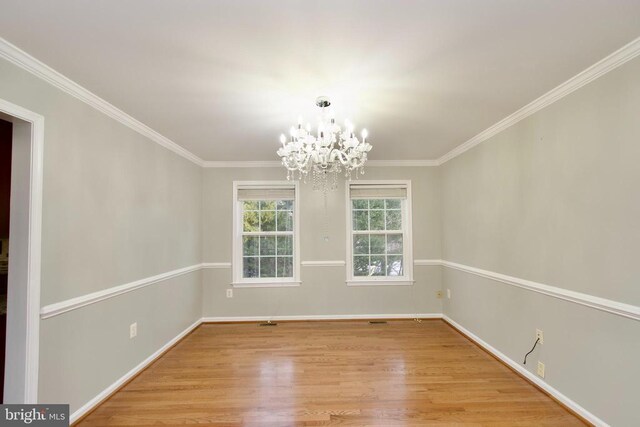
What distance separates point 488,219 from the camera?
309cm

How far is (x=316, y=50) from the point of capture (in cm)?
164

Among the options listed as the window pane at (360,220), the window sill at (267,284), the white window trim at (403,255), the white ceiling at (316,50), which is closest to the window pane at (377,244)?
the window pane at (360,220)

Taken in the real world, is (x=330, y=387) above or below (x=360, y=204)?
below

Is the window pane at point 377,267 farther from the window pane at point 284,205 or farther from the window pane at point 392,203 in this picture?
the window pane at point 284,205

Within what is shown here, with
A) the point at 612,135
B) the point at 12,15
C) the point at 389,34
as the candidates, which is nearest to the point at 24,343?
the point at 12,15

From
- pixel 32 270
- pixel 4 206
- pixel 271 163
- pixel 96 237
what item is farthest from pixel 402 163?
pixel 4 206

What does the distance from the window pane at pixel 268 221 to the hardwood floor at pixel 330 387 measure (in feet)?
4.85

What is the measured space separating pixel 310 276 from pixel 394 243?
4.35 feet

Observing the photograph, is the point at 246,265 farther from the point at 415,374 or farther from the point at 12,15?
the point at 12,15

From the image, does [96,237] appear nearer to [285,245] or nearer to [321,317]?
[285,245]

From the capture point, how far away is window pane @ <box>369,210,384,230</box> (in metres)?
4.34

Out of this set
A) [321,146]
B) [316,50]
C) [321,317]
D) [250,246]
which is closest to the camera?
[316,50]

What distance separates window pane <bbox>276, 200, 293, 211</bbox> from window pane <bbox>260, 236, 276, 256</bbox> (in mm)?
472

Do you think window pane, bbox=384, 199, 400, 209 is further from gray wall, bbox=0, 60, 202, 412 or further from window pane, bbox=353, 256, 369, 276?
gray wall, bbox=0, 60, 202, 412
